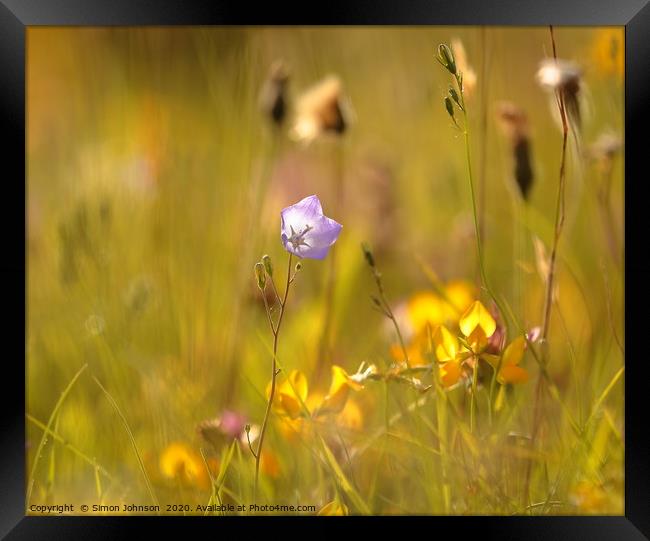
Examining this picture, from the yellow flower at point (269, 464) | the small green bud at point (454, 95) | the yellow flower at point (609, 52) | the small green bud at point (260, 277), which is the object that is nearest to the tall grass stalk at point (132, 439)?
the yellow flower at point (269, 464)

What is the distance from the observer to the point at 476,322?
0.95m

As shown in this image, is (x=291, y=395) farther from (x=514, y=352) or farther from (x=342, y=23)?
(x=342, y=23)

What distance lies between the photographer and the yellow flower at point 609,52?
957 millimetres

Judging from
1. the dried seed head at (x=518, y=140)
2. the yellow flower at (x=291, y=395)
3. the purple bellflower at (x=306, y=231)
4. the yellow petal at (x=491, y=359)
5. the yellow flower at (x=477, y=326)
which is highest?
the dried seed head at (x=518, y=140)

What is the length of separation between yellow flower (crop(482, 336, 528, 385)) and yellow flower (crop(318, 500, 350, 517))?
0.68 ft

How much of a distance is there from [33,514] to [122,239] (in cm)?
33

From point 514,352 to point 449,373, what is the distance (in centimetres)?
7

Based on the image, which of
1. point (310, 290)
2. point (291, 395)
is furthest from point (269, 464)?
point (310, 290)

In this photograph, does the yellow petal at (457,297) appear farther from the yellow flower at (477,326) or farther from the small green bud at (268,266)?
the small green bud at (268,266)

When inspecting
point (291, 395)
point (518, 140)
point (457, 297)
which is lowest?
point (291, 395)

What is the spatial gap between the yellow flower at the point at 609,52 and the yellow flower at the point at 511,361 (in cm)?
30

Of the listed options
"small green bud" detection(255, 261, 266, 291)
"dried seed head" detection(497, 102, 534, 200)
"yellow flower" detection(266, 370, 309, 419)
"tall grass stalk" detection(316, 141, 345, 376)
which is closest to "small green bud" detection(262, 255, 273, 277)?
"small green bud" detection(255, 261, 266, 291)

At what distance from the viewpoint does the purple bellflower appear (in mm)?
920

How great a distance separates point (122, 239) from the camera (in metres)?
1.11
